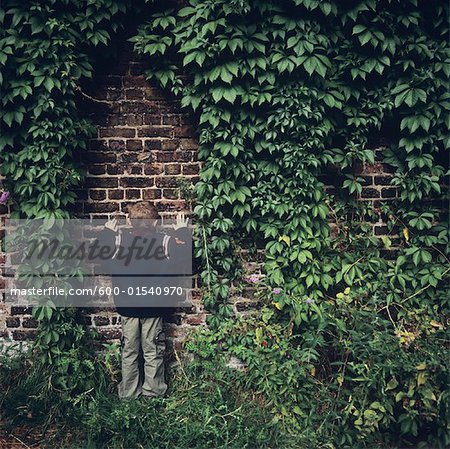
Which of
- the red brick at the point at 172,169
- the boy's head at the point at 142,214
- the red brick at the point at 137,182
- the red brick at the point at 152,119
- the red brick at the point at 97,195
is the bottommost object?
the boy's head at the point at 142,214

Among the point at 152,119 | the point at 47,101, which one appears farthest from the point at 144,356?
the point at 47,101

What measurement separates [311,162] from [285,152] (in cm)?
23

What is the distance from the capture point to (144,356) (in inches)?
162

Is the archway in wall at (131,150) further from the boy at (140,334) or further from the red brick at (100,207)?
the boy at (140,334)

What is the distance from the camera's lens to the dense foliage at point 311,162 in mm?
4031

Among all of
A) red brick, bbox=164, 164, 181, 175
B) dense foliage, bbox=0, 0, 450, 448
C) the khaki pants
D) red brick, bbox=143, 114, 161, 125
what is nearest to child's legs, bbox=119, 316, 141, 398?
the khaki pants

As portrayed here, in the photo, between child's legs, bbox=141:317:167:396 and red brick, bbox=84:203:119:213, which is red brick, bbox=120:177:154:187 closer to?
red brick, bbox=84:203:119:213

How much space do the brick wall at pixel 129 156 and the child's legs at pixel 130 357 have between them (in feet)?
1.26

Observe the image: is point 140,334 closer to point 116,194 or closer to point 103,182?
point 116,194

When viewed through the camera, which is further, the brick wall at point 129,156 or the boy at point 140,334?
the brick wall at point 129,156

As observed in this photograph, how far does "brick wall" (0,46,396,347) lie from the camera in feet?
14.3

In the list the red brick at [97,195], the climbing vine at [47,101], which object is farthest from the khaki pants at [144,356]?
the red brick at [97,195]

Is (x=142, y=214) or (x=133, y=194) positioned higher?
(x=133, y=194)

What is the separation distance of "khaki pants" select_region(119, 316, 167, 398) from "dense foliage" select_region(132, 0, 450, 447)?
41cm
